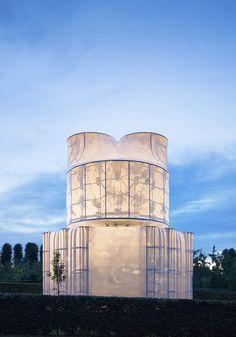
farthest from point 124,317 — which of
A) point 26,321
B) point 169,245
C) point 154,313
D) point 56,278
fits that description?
point 169,245

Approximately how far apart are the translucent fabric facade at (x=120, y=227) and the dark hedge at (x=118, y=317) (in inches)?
278

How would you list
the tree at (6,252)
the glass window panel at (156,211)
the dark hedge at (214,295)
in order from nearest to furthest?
the glass window panel at (156,211) → the dark hedge at (214,295) → the tree at (6,252)

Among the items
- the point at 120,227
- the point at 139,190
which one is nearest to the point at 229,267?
the point at 139,190

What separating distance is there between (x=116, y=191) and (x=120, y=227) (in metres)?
1.84

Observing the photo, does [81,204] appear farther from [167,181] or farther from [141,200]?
A: [167,181]

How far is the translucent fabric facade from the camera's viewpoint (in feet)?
78.1

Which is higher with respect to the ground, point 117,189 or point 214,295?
point 117,189

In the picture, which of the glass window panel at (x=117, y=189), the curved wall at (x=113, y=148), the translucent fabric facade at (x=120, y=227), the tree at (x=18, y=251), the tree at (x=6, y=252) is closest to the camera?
the translucent fabric facade at (x=120, y=227)

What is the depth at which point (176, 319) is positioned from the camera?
1628 cm

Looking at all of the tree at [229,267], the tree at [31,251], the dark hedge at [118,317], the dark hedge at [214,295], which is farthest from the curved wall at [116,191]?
the tree at [31,251]

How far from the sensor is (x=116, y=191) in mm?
24938

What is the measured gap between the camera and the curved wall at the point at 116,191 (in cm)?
2484

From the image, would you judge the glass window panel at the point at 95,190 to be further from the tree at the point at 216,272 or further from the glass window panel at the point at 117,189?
the tree at the point at 216,272

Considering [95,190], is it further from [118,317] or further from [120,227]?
[118,317]
